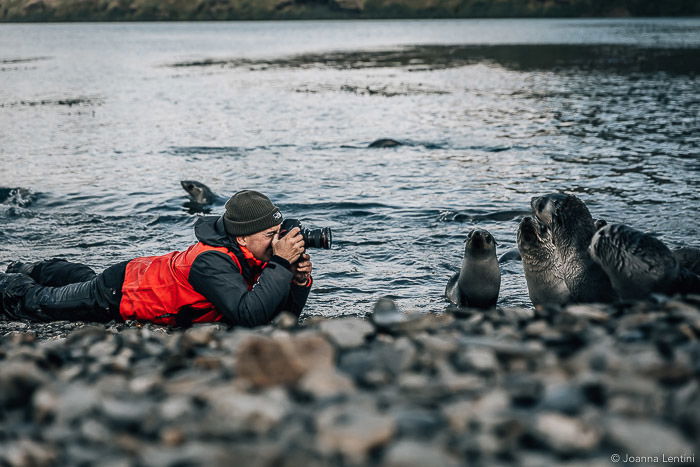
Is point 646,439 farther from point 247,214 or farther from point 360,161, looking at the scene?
point 360,161

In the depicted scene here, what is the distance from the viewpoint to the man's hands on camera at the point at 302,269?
586 cm

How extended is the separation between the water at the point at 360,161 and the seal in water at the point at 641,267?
2.19 m

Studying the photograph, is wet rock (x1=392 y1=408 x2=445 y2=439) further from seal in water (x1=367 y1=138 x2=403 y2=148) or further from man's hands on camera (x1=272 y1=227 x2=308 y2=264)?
seal in water (x1=367 y1=138 x2=403 y2=148)

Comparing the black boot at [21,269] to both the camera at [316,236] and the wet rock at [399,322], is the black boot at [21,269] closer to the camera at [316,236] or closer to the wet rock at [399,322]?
the camera at [316,236]

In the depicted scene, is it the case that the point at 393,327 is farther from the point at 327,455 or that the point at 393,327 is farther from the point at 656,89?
the point at 656,89

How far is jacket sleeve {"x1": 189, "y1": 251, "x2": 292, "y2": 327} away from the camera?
18.0 feet

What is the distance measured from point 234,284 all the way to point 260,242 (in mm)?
404

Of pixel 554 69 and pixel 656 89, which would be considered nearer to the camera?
pixel 656 89

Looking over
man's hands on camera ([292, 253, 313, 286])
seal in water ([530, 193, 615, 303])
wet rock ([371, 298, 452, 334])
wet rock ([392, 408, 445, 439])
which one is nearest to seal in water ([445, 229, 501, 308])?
seal in water ([530, 193, 615, 303])

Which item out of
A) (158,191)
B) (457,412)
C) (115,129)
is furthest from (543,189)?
(115,129)

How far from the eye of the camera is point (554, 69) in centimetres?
3516

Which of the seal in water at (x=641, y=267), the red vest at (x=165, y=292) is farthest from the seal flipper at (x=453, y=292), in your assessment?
the red vest at (x=165, y=292)

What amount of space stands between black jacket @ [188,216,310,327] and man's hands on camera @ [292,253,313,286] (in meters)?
0.20

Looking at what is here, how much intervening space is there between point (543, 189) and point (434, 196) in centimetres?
194
